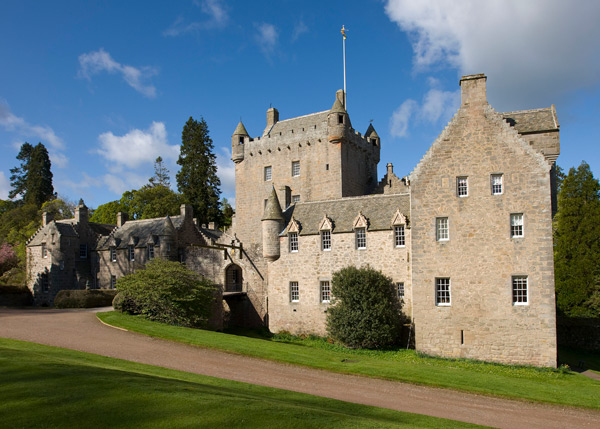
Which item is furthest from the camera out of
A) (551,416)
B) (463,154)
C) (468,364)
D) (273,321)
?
(273,321)

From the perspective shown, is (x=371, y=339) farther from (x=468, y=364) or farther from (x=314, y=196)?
(x=314, y=196)

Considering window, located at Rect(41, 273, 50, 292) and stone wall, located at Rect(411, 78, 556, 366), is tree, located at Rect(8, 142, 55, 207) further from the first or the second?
stone wall, located at Rect(411, 78, 556, 366)

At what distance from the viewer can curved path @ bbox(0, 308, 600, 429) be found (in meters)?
15.3

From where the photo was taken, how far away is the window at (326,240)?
108 feet

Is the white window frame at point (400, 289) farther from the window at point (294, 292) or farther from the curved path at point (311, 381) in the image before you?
the curved path at point (311, 381)

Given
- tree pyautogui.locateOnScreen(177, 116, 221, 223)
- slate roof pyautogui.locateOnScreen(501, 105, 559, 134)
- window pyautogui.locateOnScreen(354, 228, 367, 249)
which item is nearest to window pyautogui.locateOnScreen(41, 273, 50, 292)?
tree pyautogui.locateOnScreen(177, 116, 221, 223)

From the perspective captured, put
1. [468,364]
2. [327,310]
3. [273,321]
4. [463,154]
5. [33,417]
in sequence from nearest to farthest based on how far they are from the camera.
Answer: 1. [33,417]
2. [468,364]
3. [463,154]
4. [327,310]
5. [273,321]

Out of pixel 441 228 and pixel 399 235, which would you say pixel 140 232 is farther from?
pixel 441 228

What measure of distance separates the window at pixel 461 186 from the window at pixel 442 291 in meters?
4.87

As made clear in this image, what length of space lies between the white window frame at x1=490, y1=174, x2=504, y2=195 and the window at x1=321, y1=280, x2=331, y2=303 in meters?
12.1

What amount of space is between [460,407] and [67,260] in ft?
138

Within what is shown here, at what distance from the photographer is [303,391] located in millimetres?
16125

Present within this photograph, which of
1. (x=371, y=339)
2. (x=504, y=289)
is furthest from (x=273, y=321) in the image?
(x=504, y=289)

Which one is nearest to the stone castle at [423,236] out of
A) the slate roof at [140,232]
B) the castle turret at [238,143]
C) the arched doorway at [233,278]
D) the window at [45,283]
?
the arched doorway at [233,278]
